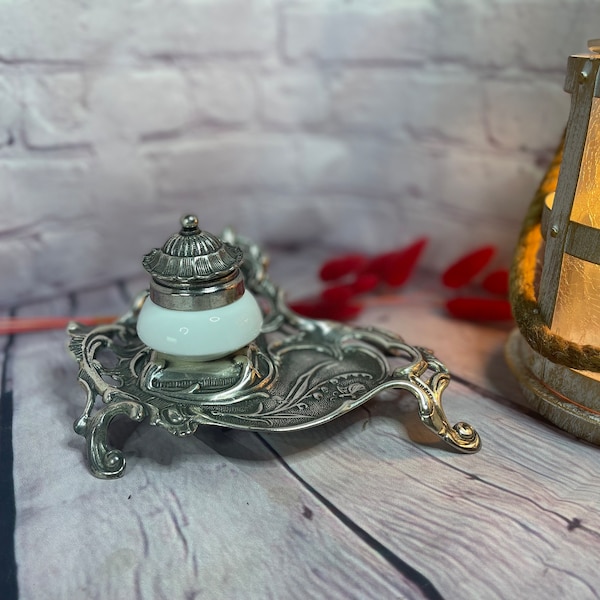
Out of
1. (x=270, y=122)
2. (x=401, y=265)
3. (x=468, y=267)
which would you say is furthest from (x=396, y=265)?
(x=270, y=122)

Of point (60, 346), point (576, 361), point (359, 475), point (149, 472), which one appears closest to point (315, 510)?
point (359, 475)

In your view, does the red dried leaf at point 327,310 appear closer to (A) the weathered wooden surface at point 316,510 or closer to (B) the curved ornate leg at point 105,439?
(A) the weathered wooden surface at point 316,510

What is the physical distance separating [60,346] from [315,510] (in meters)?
0.46

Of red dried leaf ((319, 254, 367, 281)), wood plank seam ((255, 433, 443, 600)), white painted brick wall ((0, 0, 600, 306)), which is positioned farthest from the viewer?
red dried leaf ((319, 254, 367, 281))

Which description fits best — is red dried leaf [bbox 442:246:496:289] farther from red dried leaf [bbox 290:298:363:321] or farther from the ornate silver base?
the ornate silver base

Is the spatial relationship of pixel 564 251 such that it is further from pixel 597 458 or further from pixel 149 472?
pixel 149 472

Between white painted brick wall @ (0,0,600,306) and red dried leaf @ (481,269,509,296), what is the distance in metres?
0.07

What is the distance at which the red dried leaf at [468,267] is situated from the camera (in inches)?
37.6

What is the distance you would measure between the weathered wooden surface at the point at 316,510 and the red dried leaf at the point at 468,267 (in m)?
0.28

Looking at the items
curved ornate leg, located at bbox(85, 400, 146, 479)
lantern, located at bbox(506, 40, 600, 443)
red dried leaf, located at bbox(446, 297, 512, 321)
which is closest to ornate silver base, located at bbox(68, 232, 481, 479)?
curved ornate leg, located at bbox(85, 400, 146, 479)

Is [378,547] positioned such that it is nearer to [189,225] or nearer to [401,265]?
[189,225]

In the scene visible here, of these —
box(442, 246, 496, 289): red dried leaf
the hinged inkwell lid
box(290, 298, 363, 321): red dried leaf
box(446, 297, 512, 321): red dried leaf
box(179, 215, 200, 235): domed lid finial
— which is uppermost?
box(179, 215, 200, 235): domed lid finial

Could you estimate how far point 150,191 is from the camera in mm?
1027

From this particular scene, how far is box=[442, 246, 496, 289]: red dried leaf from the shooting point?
3.13 feet
